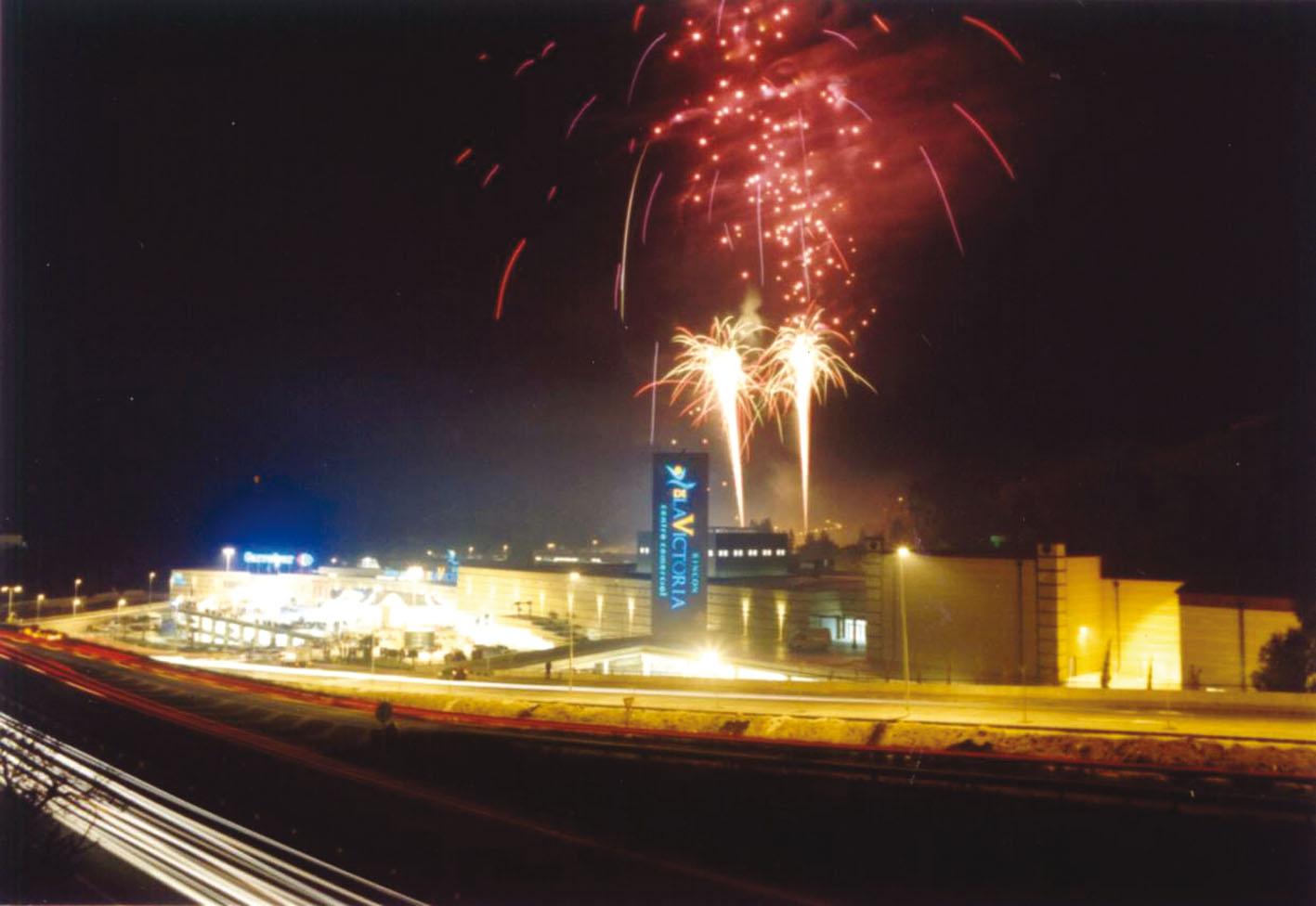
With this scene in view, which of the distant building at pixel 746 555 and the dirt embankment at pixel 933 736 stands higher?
the distant building at pixel 746 555

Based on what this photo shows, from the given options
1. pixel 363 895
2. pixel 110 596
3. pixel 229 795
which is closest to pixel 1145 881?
pixel 363 895

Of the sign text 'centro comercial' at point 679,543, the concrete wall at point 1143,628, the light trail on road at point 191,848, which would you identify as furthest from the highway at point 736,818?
the sign text 'centro comercial' at point 679,543

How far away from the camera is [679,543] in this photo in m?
40.7

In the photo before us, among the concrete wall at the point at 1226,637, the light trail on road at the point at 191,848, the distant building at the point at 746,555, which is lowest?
the light trail on road at the point at 191,848

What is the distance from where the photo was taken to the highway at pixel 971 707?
1769 centimetres

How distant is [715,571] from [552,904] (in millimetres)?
48918

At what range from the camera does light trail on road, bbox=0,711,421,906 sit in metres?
10.5

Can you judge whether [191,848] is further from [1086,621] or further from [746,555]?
[746,555]

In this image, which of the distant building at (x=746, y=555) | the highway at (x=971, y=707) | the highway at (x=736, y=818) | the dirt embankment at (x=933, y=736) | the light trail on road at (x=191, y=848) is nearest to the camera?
the highway at (x=736, y=818)

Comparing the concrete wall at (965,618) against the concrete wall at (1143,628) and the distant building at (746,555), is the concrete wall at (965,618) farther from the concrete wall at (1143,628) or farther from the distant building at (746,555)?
the distant building at (746,555)

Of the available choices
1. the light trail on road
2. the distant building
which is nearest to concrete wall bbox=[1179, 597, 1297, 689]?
the light trail on road

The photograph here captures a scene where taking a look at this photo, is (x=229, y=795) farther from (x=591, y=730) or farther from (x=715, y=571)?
(x=715, y=571)

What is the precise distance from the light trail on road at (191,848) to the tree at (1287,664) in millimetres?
26428

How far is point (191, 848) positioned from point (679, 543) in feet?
96.6
